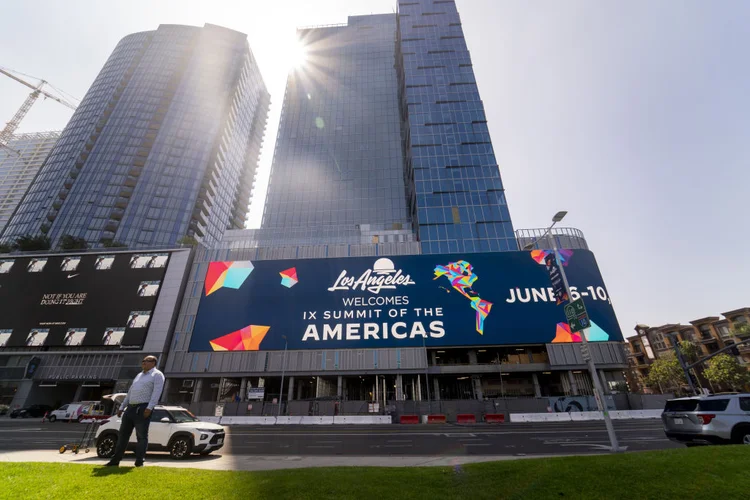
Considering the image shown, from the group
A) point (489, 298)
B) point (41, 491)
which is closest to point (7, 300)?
point (41, 491)

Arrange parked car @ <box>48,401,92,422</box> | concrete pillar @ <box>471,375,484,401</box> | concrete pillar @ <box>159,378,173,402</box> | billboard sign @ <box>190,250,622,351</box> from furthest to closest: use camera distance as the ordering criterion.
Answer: concrete pillar @ <box>471,375,484,401</box> → billboard sign @ <box>190,250,622,351</box> → concrete pillar @ <box>159,378,173,402</box> → parked car @ <box>48,401,92,422</box>

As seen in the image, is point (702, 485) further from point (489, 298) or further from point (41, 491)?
point (489, 298)

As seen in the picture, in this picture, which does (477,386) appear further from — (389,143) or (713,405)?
(389,143)

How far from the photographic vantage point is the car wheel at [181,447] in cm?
1209

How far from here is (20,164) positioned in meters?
160

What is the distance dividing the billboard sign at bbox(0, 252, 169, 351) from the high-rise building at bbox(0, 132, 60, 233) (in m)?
143

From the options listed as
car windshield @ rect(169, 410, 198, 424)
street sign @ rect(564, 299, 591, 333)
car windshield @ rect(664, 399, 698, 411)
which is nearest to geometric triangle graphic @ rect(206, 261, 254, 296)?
car windshield @ rect(169, 410, 198, 424)

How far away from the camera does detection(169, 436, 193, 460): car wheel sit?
39.7 ft

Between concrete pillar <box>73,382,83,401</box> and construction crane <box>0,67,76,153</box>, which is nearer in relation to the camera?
concrete pillar <box>73,382,83,401</box>

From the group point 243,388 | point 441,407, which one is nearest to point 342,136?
point 243,388

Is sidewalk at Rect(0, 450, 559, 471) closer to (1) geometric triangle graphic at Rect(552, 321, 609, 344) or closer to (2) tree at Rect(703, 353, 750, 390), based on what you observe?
(1) geometric triangle graphic at Rect(552, 321, 609, 344)

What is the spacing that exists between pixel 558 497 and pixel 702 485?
2654 mm

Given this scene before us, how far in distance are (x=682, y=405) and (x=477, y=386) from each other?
3475cm

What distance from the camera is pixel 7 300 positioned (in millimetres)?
48875
